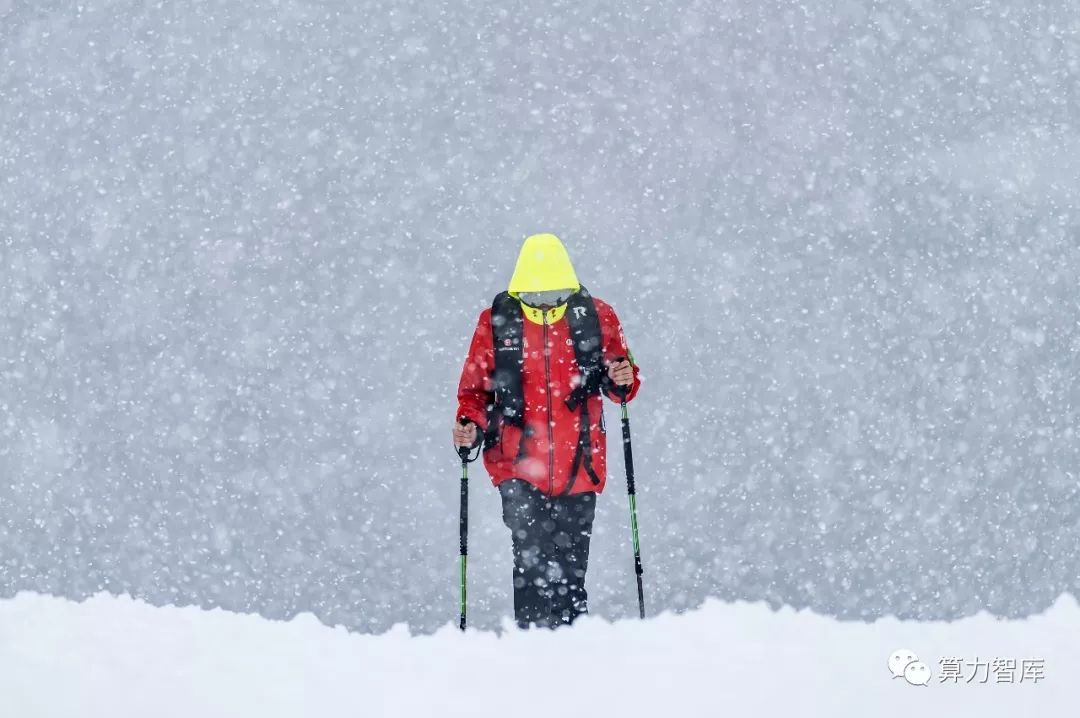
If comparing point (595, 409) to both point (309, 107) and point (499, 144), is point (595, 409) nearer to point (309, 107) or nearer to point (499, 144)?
point (499, 144)

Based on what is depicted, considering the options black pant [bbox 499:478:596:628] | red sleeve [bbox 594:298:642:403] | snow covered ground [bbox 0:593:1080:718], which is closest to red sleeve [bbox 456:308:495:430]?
black pant [bbox 499:478:596:628]

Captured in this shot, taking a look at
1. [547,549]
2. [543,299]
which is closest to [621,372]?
[543,299]

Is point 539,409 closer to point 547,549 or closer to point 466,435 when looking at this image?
point 466,435

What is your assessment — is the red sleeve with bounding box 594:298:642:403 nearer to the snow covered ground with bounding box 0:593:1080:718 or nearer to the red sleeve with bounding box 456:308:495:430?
the red sleeve with bounding box 456:308:495:430

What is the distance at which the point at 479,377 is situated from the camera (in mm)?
4969

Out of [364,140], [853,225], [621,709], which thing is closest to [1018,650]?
[621,709]

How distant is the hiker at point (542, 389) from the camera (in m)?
4.93

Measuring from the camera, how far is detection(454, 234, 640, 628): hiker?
4.93 meters

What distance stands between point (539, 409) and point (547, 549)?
0.71m

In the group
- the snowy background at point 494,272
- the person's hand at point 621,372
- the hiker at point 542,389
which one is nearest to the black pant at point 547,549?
the hiker at point 542,389

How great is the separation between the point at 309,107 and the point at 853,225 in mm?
4739

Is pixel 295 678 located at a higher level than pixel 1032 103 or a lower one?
lower

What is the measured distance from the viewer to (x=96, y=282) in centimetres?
891

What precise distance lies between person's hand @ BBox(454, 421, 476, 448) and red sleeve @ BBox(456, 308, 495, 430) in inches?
1.8
